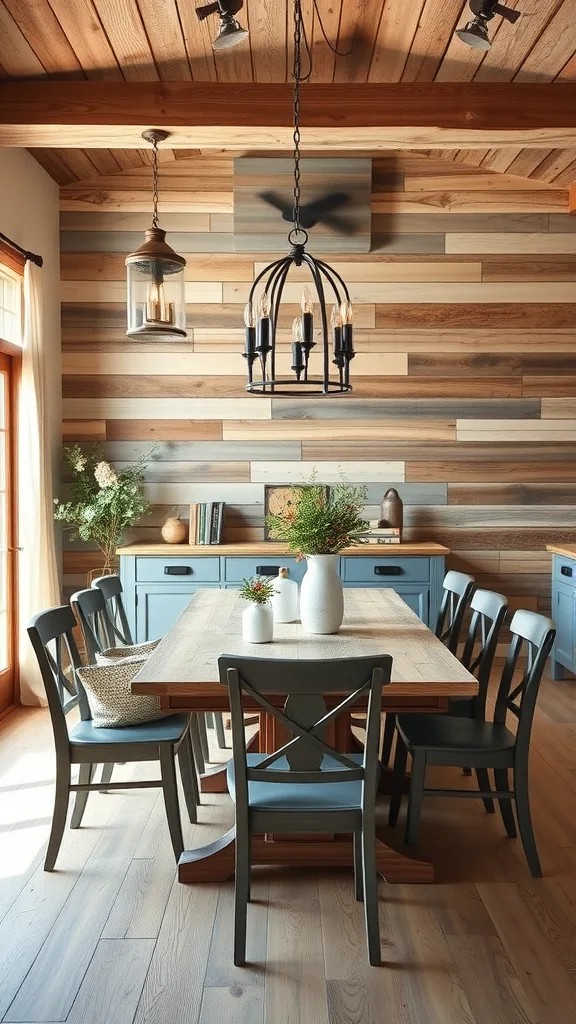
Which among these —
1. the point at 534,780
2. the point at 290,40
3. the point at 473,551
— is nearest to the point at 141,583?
the point at 473,551

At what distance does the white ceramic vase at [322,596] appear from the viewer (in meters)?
3.14

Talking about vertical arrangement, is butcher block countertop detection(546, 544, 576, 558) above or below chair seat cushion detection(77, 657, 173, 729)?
above

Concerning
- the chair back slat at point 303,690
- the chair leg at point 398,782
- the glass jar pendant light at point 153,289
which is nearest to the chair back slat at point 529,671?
the chair leg at point 398,782

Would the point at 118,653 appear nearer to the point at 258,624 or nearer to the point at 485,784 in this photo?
the point at 258,624

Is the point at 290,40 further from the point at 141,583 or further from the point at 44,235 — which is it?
the point at 141,583

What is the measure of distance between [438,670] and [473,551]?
3396mm

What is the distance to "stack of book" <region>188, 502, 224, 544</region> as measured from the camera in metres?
5.66

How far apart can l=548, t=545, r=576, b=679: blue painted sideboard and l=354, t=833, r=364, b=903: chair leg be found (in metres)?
2.87

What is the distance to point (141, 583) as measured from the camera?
5402 mm

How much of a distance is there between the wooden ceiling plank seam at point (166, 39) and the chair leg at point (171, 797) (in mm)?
3031

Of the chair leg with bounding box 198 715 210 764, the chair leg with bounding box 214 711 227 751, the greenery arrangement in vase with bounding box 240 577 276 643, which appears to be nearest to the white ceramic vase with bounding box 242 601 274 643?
the greenery arrangement in vase with bounding box 240 577 276 643

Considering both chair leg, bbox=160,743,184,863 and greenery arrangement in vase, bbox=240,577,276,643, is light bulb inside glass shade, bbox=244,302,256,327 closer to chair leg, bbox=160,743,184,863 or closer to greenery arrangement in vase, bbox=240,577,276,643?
greenery arrangement in vase, bbox=240,577,276,643

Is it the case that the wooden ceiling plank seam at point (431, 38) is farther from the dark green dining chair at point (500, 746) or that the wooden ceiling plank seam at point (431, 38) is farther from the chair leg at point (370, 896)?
the chair leg at point (370, 896)

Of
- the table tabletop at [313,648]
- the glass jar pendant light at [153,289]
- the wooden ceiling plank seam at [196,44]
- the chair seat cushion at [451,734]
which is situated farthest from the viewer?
the wooden ceiling plank seam at [196,44]
